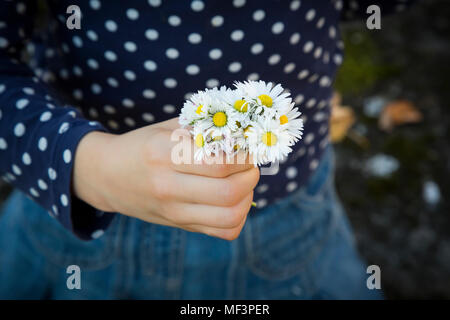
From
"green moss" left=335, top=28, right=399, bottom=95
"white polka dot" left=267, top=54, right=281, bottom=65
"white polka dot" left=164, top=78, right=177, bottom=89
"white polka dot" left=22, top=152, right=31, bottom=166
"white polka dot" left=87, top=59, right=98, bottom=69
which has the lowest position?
"white polka dot" left=22, top=152, right=31, bottom=166

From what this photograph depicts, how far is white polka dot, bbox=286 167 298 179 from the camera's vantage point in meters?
0.81

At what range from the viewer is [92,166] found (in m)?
0.56

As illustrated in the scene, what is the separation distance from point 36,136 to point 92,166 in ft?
0.38

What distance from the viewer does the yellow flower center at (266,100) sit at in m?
0.39

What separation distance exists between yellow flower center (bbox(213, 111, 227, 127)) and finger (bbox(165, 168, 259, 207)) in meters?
0.10

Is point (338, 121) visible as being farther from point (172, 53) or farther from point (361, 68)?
point (172, 53)

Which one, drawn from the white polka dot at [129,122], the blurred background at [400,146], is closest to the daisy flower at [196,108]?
the white polka dot at [129,122]

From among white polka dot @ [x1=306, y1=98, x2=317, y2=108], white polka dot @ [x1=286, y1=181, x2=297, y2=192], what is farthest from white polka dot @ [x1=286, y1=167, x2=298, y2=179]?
white polka dot @ [x1=306, y1=98, x2=317, y2=108]

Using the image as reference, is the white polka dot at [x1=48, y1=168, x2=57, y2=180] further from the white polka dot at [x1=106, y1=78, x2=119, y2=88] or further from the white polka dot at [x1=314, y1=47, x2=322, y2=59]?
the white polka dot at [x1=314, y1=47, x2=322, y2=59]

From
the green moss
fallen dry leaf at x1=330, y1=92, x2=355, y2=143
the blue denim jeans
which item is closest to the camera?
the blue denim jeans

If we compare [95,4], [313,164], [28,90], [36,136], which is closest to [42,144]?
[36,136]

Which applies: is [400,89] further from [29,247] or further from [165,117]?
A: [29,247]

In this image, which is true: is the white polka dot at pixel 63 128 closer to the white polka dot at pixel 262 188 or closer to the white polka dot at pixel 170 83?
the white polka dot at pixel 170 83

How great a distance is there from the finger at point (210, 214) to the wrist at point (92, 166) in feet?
0.37
